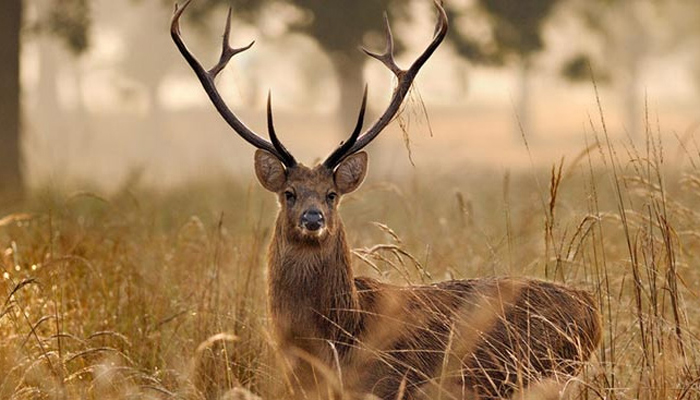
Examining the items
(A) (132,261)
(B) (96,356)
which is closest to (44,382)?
(B) (96,356)

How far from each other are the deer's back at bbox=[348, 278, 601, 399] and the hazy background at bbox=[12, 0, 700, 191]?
24.4ft

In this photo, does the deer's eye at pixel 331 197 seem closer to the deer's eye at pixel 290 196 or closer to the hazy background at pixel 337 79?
the deer's eye at pixel 290 196

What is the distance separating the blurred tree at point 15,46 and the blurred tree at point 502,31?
501cm

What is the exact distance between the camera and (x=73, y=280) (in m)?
6.05

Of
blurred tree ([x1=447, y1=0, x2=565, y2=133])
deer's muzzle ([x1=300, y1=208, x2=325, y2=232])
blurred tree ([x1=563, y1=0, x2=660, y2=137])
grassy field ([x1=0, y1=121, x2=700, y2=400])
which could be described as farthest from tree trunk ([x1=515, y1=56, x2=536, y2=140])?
deer's muzzle ([x1=300, y1=208, x2=325, y2=232])

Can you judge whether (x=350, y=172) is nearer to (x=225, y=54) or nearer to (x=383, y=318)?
(x=383, y=318)

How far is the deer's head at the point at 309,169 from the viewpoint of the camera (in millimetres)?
4875

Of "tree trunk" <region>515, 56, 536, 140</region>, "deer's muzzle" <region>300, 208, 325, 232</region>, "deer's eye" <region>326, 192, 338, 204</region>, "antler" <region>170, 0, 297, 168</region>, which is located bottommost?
"tree trunk" <region>515, 56, 536, 140</region>

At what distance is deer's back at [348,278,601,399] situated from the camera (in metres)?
4.69

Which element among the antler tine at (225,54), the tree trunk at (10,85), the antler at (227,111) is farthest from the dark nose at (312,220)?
the tree trunk at (10,85)

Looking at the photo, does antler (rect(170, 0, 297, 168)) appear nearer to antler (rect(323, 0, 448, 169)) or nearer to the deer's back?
antler (rect(323, 0, 448, 169))

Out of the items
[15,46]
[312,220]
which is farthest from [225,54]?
[15,46]

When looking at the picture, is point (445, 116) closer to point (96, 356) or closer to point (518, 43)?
point (518, 43)

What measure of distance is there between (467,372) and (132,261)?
8.61ft
